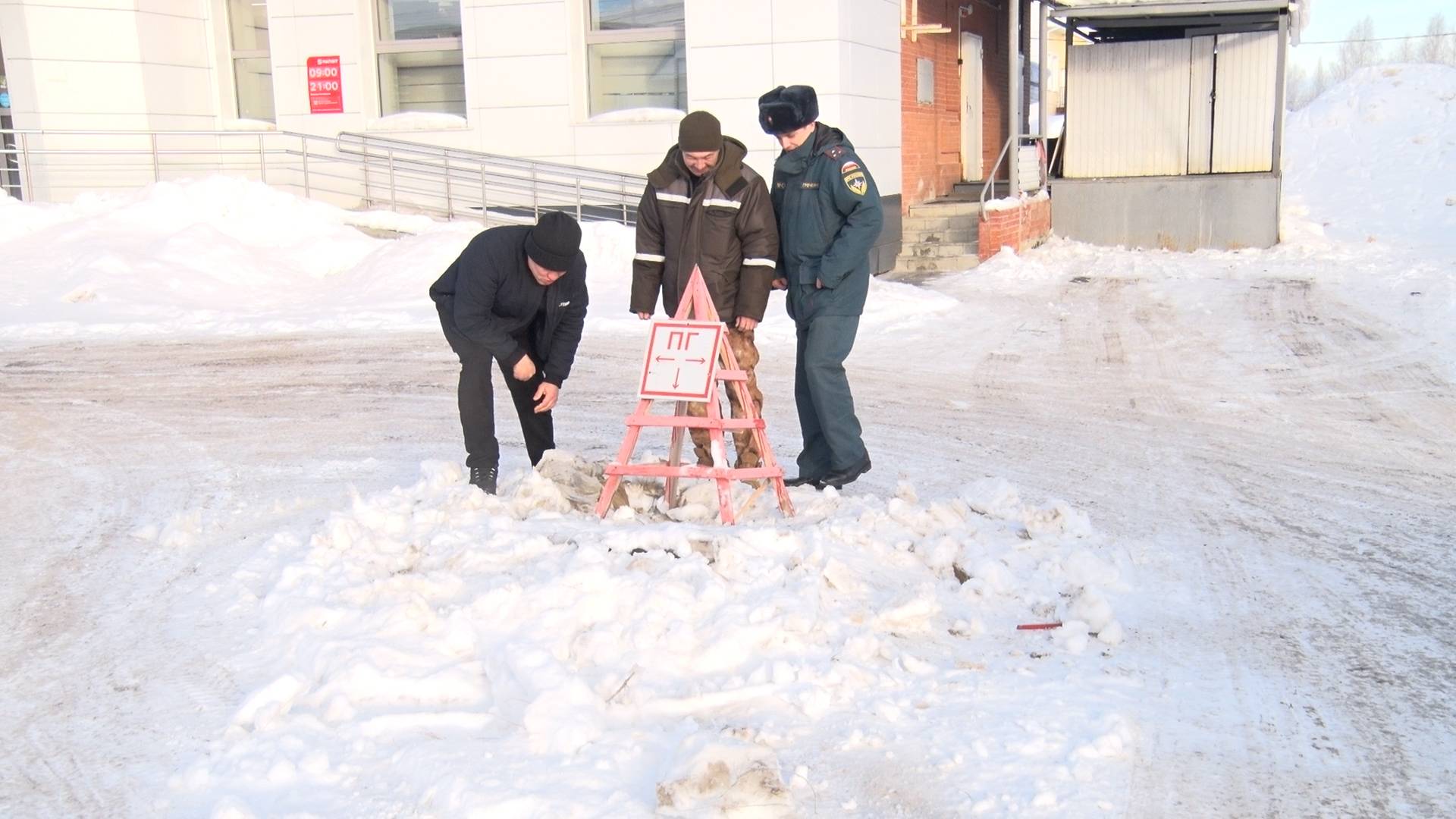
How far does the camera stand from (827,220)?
19.6 feet

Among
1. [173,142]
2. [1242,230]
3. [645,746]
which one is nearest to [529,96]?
[173,142]

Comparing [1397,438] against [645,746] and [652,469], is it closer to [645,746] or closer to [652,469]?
[652,469]

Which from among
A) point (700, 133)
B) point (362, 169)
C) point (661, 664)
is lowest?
point (661, 664)

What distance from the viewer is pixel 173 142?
696 inches

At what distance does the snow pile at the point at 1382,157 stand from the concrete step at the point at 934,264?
6078 millimetres

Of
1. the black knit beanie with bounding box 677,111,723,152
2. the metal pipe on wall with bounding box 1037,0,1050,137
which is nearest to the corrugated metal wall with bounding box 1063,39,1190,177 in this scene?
the metal pipe on wall with bounding box 1037,0,1050,137

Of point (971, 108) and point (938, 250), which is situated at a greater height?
point (971, 108)

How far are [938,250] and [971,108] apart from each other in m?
5.91

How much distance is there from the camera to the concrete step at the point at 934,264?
54.7ft

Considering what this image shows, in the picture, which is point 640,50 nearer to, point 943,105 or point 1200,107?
point 943,105

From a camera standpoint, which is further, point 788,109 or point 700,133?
point 788,109

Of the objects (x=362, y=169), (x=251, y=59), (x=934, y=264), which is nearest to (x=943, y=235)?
(x=934, y=264)

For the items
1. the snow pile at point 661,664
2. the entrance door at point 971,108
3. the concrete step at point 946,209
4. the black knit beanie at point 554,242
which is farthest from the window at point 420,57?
the snow pile at point 661,664

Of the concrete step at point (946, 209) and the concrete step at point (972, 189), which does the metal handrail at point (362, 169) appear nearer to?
the concrete step at point (946, 209)
